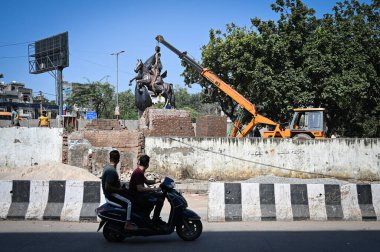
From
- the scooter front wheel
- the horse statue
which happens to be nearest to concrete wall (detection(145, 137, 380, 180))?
the horse statue

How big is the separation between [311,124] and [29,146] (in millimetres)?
12540

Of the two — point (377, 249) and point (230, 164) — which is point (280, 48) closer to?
point (230, 164)

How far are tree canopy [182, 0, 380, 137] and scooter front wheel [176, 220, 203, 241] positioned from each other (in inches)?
808

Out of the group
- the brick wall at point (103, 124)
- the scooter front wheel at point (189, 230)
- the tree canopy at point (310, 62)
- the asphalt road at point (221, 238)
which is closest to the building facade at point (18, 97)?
the tree canopy at point (310, 62)

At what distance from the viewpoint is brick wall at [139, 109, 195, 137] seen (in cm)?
1677

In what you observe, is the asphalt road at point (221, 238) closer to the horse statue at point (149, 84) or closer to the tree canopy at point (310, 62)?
the horse statue at point (149, 84)

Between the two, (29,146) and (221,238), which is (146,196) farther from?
(29,146)

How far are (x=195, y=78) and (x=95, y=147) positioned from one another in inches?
761

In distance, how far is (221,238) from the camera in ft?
21.9

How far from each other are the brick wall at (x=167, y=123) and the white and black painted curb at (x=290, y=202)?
864cm

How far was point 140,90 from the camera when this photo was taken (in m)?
19.6

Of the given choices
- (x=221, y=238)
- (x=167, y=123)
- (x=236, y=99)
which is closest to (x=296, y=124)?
(x=236, y=99)

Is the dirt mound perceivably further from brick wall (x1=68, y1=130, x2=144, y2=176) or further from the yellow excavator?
Result: the yellow excavator

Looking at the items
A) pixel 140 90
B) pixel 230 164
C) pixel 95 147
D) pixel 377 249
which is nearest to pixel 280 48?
pixel 140 90
